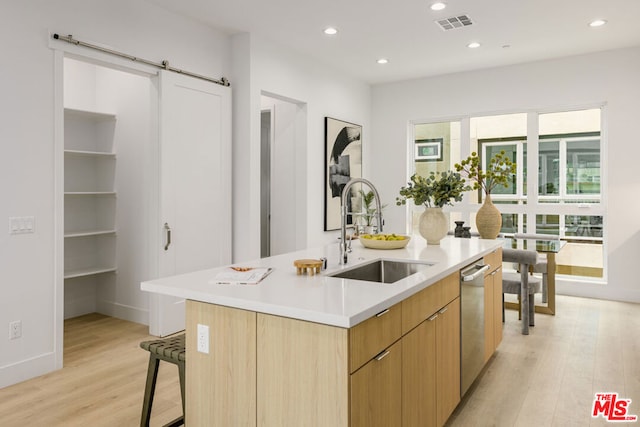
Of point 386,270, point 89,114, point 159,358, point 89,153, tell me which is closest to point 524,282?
point 386,270

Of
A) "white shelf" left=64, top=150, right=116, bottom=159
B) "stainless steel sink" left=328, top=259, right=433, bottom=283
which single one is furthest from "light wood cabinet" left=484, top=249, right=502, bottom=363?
"white shelf" left=64, top=150, right=116, bottom=159

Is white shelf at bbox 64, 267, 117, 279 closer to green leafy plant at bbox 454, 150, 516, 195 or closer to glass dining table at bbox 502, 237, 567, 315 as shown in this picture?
green leafy plant at bbox 454, 150, 516, 195

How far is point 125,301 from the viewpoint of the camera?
14.7 ft

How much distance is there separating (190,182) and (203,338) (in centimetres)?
262

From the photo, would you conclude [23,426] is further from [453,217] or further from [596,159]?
[596,159]

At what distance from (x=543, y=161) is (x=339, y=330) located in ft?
17.4

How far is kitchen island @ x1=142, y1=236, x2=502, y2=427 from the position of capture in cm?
143

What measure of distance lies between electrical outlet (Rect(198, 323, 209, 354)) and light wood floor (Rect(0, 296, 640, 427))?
39.0 inches

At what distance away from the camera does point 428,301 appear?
2.00 metres

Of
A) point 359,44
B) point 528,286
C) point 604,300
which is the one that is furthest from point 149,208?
point 604,300

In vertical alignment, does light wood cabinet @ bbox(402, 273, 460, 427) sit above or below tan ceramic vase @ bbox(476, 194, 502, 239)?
below

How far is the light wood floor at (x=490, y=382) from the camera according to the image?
98.4 inches

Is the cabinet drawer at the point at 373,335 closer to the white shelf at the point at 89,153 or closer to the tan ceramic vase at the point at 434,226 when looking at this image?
the tan ceramic vase at the point at 434,226

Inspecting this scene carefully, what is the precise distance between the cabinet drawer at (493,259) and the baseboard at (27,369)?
3.07m
